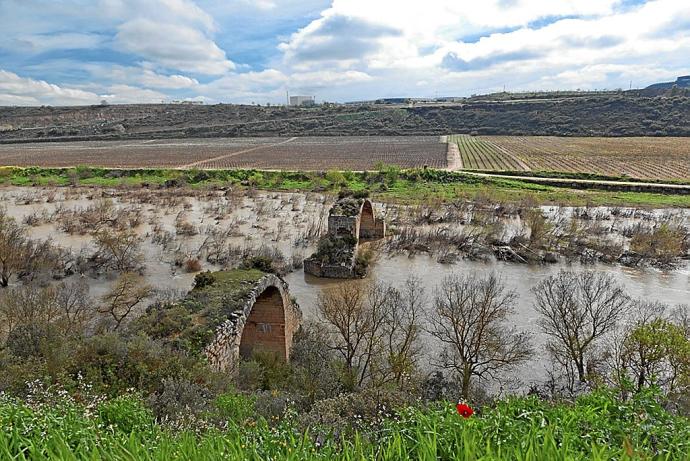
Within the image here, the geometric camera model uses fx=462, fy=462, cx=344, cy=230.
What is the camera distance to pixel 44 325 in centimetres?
1049

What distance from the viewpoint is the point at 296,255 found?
1064 inches

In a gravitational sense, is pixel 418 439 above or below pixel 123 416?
above

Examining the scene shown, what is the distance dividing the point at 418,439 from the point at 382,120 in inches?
5084

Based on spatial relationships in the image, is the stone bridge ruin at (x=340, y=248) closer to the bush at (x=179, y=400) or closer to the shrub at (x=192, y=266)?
the shrub at (x=192, y=266)

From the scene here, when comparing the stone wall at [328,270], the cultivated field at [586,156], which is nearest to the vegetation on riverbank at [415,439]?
the stone wall at [328,270]

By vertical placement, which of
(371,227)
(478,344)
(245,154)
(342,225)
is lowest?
(371,227)

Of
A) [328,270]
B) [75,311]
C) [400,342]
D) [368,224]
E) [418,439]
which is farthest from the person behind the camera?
[368,224]

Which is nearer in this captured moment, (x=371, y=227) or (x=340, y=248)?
(x=340, y=248)

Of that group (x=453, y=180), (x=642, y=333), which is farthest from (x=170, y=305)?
(x=453, y=180)

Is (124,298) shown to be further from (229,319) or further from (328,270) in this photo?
(328,270)

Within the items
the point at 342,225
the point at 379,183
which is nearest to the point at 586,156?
the point at 379,183

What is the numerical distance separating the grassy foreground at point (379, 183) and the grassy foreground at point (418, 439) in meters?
37.1

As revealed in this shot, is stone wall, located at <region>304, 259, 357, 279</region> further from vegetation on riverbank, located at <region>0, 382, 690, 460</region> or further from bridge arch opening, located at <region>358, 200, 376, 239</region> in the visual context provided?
vegetation on riverbank, located at <region>0, 382, 690, 460</region>

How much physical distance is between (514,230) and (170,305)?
25.5 m
